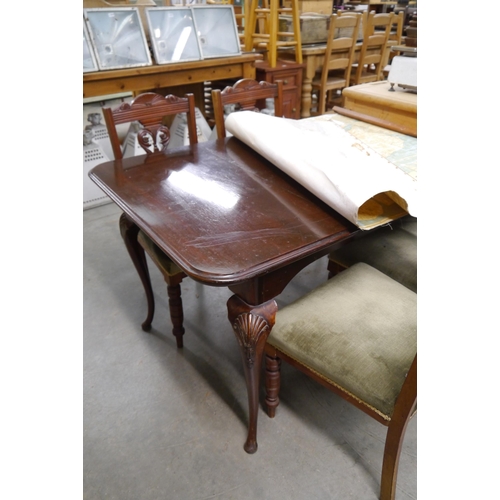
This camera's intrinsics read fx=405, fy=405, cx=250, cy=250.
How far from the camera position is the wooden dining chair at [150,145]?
1447 millimetres

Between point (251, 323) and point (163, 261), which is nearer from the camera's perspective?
point (251, 323)

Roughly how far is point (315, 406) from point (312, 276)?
30.5 inches

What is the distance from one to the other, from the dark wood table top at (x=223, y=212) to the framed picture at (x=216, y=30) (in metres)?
1.74

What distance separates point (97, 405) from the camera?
143cm

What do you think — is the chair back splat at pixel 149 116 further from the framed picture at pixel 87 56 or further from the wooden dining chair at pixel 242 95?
the framed picture at pixel 87 56

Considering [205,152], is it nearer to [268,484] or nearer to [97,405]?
[97,405]

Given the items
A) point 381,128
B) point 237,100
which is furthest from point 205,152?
point 381,128

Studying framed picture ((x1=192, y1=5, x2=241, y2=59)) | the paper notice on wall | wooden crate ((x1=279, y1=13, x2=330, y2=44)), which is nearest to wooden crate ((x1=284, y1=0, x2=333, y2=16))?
wooden crate ((x1=279, y1=13, x2=330, y2=44))

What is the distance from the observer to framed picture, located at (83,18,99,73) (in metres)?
2.32

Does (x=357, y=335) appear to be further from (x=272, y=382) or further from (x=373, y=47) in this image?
(x=373, y=47)

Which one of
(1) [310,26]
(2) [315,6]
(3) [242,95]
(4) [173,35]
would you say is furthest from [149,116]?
(2) [315,6]

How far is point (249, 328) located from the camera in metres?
1.01

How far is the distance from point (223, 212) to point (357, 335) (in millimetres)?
464

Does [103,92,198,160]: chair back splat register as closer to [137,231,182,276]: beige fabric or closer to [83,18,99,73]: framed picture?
[137,231,182,276]: beige fabric
